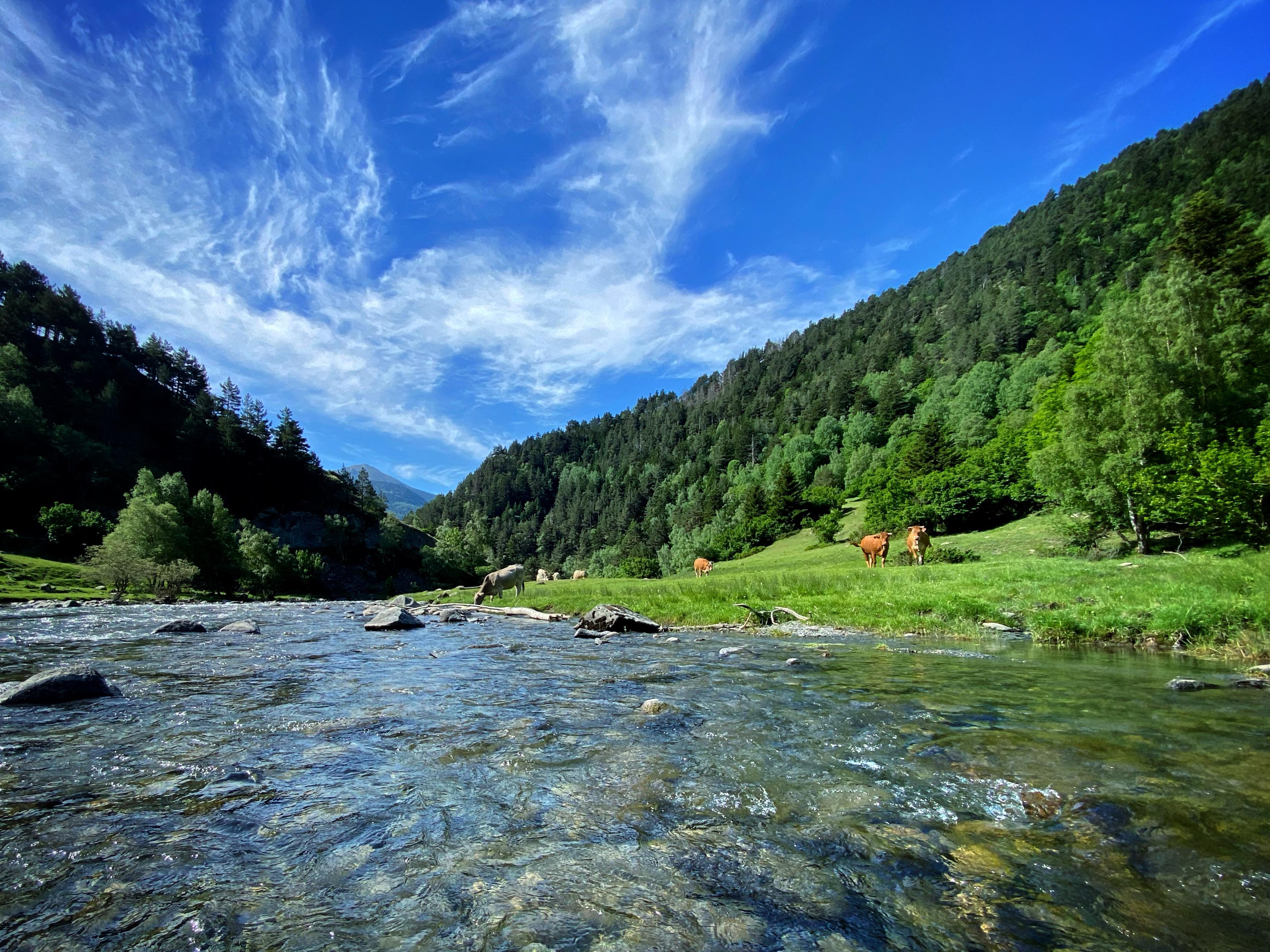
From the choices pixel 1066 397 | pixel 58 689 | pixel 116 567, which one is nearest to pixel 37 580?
pixel 116 567

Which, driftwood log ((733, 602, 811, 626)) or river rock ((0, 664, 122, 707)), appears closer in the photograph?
river rock ((0, 664, 122, 707))

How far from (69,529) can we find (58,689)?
325ft

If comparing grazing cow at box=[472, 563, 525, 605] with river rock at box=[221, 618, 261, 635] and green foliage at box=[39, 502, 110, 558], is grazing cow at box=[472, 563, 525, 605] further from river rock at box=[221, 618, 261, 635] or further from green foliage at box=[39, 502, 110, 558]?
green foliage at box=[39, 502, 110, 558]

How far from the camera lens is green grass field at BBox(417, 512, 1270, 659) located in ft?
45.9

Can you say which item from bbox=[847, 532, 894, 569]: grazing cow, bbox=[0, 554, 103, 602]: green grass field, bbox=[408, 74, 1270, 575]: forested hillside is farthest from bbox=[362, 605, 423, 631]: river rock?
bbox=[0, 554, 103, 602]: green grass field

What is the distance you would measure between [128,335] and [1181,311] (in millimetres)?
206199

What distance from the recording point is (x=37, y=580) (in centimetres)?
5422

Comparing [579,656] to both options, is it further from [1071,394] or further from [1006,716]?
[1071,394]

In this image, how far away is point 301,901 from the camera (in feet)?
11.6

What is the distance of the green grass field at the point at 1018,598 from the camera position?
13984 mm

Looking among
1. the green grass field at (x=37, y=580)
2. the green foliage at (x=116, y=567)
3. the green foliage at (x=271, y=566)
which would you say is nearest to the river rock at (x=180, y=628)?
the green grass field at (x=37, y=580)

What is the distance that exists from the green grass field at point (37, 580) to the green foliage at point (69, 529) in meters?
11.3

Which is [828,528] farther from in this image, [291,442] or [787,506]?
[291,442]

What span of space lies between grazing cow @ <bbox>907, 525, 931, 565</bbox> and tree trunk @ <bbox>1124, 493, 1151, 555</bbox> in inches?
453
